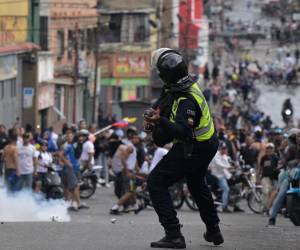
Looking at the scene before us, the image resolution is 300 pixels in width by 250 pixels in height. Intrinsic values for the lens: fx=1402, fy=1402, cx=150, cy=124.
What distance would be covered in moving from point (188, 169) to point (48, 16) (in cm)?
3992

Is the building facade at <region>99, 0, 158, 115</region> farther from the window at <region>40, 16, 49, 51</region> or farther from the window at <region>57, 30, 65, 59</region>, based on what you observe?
the window at <region>40, 16, 49, 51</region>

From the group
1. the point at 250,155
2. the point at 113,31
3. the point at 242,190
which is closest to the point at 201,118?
the point at 242,190

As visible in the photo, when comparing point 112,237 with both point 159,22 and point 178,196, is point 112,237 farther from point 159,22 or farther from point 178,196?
point 159,22

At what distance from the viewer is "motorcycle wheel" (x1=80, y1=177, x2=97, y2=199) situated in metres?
27.9

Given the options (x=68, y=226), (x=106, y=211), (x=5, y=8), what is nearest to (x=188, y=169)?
(x=68, y=226)

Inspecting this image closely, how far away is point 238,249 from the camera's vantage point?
38.2 ft

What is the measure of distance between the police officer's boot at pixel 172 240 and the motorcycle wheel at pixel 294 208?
18.4ft

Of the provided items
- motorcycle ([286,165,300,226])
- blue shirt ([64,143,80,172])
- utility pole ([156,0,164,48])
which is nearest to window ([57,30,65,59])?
utility pole ([156,0,164,48])

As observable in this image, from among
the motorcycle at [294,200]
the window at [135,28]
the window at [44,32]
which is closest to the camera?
the motorcycle at [294,200]

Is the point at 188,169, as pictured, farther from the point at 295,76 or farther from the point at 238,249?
the point at 295,76

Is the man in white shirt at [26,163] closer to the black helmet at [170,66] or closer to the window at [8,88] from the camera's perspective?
A: the black helmet at [170,66]

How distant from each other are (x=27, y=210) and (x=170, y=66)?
7.50 metres

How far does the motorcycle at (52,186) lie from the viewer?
2453 cm

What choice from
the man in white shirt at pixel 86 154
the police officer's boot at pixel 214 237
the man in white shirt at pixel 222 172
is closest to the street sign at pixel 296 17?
the man in white shirt at pixel 86 154
